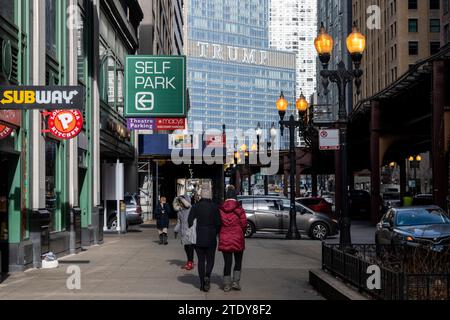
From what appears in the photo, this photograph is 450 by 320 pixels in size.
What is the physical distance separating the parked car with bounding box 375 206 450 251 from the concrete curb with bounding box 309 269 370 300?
420 cm

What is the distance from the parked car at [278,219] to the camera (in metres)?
27.9

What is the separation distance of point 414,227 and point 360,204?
29.9 metres

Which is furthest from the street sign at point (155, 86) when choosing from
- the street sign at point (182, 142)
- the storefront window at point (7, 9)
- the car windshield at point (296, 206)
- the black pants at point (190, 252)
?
the street sign at point (182, 142)

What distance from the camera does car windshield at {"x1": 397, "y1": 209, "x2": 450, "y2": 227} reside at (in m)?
18.1

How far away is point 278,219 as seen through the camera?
28.4 m

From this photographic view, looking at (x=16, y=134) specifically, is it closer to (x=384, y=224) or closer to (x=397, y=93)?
(x=384, y=224)

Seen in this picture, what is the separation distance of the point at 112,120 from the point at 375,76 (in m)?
75.0

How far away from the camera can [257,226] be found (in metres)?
28.2

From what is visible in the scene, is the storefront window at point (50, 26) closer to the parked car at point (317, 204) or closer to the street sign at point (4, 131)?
the street sign at point (4, 131)

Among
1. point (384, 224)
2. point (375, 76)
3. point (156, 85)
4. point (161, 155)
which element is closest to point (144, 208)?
point (161, 155)

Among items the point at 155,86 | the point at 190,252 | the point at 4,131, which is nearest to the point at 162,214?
the point at 155,86

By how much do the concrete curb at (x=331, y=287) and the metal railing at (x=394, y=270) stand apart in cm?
13

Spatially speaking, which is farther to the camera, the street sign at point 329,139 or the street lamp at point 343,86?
the street sign at point 329,139

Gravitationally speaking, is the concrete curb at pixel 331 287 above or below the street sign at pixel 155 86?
below
